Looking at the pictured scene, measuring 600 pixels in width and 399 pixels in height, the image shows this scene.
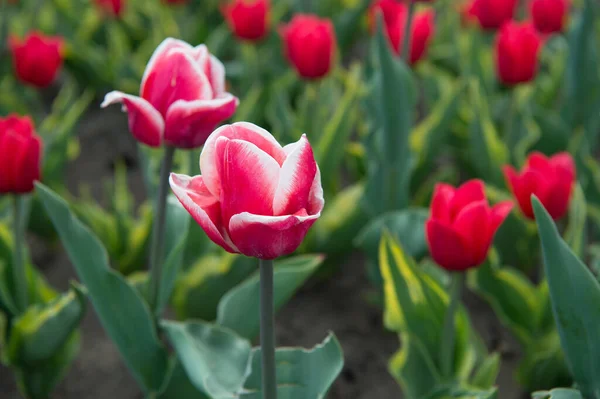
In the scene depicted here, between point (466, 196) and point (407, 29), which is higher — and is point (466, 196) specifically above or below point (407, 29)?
below


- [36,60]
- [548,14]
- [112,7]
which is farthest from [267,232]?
[112,7]

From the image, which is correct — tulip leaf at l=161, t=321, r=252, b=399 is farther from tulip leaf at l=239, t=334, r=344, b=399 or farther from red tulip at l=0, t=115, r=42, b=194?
red tulip at l=0, t=115, r=42, b=194

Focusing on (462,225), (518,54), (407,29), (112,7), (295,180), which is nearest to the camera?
(295,180)

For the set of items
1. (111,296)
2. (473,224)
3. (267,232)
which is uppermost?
(267,232)

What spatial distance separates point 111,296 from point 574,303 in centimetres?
58

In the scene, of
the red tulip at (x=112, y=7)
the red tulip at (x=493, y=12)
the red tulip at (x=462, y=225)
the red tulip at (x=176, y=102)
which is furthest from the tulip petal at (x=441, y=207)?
the red tulip at (x=112, y=7)

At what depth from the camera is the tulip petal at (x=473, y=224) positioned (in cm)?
90

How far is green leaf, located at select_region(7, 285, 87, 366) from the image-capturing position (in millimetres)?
1111

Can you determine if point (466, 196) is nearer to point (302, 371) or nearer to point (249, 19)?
point (302, 371)

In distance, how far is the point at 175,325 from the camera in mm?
971

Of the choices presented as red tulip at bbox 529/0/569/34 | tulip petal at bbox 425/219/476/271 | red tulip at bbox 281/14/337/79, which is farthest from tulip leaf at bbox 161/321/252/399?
red tulip at bbox 529/0/569/34

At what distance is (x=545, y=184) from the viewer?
1099 millimetres

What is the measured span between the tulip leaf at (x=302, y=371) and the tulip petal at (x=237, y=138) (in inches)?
9.7

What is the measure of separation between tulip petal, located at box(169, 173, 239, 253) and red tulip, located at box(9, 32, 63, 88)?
48.1 inches
